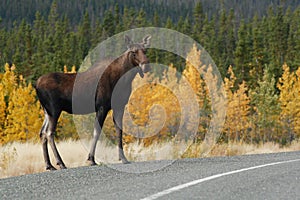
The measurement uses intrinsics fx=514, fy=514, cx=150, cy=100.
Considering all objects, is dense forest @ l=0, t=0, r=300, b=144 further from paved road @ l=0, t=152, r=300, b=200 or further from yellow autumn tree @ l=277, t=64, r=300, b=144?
paved road @ l=0, t=152, r=300, b=200

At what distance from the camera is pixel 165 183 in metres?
→ 6.43

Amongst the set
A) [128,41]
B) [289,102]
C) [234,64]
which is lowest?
[289,102]

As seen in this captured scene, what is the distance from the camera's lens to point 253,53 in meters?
84.8

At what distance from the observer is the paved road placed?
567cm

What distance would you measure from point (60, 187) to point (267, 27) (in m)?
103

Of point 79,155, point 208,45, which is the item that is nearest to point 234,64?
point 208,45

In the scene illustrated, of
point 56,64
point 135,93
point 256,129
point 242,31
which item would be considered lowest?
point 256,129

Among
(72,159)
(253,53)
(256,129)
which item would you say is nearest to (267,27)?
(253,53)

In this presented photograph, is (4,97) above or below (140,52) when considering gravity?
below

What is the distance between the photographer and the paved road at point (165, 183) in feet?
18.6

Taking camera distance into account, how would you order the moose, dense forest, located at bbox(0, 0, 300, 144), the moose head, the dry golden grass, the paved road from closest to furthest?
the paved road < the moose head < the moose < the dry golden grass < dense forest, located at bbox(0, 0, 300, 144)

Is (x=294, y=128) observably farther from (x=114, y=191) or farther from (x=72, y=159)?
(x=114, y=191)

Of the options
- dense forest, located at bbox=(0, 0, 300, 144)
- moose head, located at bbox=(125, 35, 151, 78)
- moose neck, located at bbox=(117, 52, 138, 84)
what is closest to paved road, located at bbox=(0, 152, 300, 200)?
moose neck, located at bbox=(117, 52, 138, 84)

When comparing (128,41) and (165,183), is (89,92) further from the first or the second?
(165,183)
